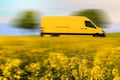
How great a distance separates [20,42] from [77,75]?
4.52 feet

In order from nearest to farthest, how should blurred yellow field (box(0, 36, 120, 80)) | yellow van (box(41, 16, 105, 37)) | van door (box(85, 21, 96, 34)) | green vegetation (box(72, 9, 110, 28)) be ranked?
1. blurred yellow field (box(0, 36, 120, 80))
2. yellow van (box(41, 16, 105, 37))
3. van door (box(85, 21, 96, 34))
4. green vegetation (box(72, 9, 110, 28))

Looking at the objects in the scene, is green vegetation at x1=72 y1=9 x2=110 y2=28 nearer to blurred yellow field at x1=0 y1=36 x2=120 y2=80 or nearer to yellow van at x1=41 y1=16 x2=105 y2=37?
yellow van at x1=41 y1=16 x2=105 y2=37

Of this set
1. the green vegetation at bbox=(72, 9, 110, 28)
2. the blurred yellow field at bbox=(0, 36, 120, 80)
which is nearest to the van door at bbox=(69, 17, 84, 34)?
the blurred yellow field at bbox=(0, 36, 120, 80)

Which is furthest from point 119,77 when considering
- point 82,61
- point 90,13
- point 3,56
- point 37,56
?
point 90,13

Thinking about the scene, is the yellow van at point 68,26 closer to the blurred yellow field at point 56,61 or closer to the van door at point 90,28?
the van door at point 90,28

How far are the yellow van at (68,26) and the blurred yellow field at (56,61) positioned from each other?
14826mm

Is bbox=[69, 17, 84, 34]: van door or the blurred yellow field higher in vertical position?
the blurred yellow field

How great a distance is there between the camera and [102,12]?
63.8 meters

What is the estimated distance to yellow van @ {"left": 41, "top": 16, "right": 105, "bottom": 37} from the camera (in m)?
24.9

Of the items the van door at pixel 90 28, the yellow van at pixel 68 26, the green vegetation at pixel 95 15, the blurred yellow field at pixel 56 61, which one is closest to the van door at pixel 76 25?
the yellow van at pixel 68 26

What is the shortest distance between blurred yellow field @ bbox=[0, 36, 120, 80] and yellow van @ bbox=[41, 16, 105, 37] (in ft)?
48.6

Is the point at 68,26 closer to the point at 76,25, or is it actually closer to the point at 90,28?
the point at 76,25

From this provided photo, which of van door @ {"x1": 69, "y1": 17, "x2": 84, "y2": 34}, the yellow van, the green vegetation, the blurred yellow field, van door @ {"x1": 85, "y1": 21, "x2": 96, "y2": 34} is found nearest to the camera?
the blurred yellow field

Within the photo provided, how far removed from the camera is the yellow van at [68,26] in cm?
2492
